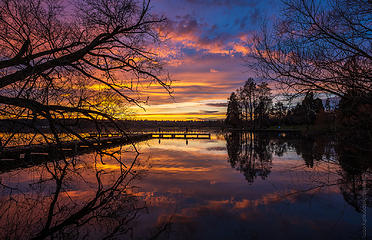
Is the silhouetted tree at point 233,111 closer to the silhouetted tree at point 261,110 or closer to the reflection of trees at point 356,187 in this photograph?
the silhouetted tree at point 261,110

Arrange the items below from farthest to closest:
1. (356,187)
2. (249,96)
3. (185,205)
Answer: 1. (249,96)
2. (356,187)
3. (185,205)

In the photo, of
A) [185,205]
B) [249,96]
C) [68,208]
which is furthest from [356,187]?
[249,96]

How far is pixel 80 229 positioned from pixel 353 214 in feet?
17.5

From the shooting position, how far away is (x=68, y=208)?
4.93 metres

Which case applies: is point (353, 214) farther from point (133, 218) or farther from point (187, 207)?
point (133, 218)

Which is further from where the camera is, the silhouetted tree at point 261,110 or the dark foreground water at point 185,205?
the silhouetted tree at point 261,110

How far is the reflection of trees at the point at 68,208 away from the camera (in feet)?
12.8

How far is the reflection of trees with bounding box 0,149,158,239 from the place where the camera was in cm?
389

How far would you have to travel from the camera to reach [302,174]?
338 inches

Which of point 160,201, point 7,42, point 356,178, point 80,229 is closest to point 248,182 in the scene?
point 160,201

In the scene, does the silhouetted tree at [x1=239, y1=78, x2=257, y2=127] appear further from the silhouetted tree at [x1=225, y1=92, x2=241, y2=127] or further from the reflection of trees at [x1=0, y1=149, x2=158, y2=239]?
the reflection of trees at [x1=0, y1=149, x2=158, y2=239]

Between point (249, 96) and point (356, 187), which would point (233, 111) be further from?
point (356, 187)

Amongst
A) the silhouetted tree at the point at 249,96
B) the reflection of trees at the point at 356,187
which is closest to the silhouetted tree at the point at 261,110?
the silhouetted tree at the point at 249,96

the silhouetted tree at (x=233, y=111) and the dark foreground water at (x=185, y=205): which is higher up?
the silhouetted tree at (x=233, y=111)
